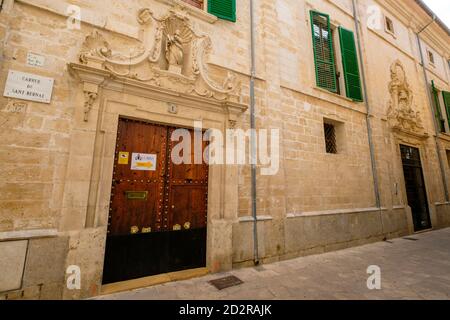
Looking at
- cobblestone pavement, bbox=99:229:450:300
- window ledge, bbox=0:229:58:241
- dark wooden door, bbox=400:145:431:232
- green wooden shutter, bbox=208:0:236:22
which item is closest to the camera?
window ledge, bbox=0:229:58:241

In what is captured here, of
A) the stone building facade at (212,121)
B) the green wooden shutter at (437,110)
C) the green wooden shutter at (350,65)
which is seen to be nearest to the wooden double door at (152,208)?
the stone building facade at (212,121)

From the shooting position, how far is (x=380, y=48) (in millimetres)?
8039

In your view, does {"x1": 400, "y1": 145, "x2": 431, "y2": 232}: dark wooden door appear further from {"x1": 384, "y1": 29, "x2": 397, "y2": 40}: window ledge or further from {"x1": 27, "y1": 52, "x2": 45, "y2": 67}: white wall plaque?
{"x1": 27, "y1": 52, "x2": 45, "y2": 67}: white wall plaque

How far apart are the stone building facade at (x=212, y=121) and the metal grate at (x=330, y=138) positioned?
0.20ft

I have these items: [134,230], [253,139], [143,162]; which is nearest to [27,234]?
[134,230]

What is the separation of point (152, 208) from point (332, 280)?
310 cm

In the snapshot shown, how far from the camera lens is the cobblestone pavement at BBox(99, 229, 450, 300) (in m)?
2.79

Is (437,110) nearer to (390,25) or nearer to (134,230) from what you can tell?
(390,25)

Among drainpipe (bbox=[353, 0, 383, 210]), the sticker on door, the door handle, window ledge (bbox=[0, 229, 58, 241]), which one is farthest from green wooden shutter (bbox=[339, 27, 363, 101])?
window ledge (bbox=[0, 229, 58, 241])

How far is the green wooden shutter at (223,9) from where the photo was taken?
4.50 meters

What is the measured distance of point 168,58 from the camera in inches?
151

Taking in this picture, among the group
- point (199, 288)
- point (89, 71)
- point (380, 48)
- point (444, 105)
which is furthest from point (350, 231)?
point (444, 105)

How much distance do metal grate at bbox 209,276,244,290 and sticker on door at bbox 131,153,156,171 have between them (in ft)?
A: 6.72

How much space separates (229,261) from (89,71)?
3734mm
